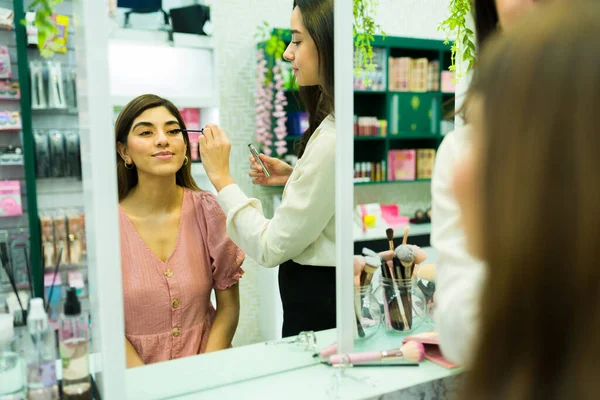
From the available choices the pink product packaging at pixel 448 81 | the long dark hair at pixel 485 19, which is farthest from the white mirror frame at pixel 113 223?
the pink product packaging at pixel 448 81

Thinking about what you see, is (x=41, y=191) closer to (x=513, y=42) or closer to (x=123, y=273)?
(x=123, y=273)

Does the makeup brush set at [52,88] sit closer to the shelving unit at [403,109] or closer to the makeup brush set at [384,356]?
the shelving unit at [403,109]

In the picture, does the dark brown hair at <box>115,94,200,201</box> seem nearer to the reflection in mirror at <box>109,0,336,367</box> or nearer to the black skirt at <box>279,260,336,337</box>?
the reflection in mirror at <box>109,0,336,367</box>

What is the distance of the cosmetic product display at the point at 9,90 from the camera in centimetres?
94

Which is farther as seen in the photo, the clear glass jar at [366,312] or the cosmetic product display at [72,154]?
the clear glass jar at [366,312]

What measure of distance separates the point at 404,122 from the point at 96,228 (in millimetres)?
743

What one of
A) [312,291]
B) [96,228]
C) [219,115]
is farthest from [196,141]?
[312,291]

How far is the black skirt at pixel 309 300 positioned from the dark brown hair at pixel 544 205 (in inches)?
25.8

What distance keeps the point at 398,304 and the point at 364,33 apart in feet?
1.97

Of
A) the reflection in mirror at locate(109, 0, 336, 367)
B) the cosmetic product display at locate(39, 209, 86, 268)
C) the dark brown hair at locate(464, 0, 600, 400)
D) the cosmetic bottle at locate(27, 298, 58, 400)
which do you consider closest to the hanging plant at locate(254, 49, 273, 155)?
the reflection in mirror at locate(109, 0, 336, 367)

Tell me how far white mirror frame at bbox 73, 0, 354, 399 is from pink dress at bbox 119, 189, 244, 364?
0.04 metres

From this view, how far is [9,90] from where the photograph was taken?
0.96 meters

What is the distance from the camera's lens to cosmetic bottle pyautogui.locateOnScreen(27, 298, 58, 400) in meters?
0.85

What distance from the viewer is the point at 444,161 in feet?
2.67
